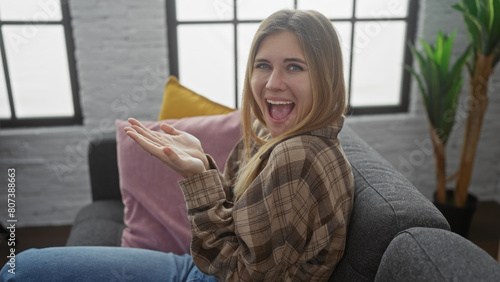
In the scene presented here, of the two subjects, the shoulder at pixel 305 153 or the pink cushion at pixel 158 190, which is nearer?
the shoulder at pixel 305 153

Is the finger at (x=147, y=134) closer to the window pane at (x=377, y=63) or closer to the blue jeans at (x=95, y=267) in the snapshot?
the blue jeans at (x=95, y=267)

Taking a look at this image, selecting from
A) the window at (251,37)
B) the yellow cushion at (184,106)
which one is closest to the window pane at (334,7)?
the window at (251,37)

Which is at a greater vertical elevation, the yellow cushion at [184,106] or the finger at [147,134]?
the finger at [147,134]

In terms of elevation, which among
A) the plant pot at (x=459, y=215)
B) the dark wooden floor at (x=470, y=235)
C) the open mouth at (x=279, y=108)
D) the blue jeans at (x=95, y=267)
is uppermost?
the open mouth at (x=279, y=108)

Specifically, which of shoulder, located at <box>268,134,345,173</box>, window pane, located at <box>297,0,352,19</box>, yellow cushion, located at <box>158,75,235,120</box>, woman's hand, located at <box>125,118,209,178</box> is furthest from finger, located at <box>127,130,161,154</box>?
window pane, located at <box>297,0,352,19</box>

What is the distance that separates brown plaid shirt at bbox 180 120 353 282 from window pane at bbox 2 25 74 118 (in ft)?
5.68

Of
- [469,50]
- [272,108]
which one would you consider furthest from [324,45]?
[469,50]

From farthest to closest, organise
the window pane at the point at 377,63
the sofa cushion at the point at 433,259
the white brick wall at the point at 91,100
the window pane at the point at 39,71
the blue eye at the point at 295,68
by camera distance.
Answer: the window pane at the point at 377,63
the window pane at the point at 39,71
the white brick wall at the point at 91,100
the blue eye at the point at 295,68
the sofa cushion at the point at 433,259

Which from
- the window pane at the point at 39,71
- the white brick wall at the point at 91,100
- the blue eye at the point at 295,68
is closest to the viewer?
the blue eye at the point at 295,68

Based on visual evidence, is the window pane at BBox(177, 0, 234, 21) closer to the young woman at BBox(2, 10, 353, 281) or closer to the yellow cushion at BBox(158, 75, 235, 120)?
the yellow cushion at BBox(158, 75, 235, 120)

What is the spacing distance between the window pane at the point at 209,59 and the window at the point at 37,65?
622 mm

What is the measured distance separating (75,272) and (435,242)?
890 millimetres

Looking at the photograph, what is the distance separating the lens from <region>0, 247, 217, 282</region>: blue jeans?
1.14 m

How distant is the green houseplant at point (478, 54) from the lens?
1.95 metres
